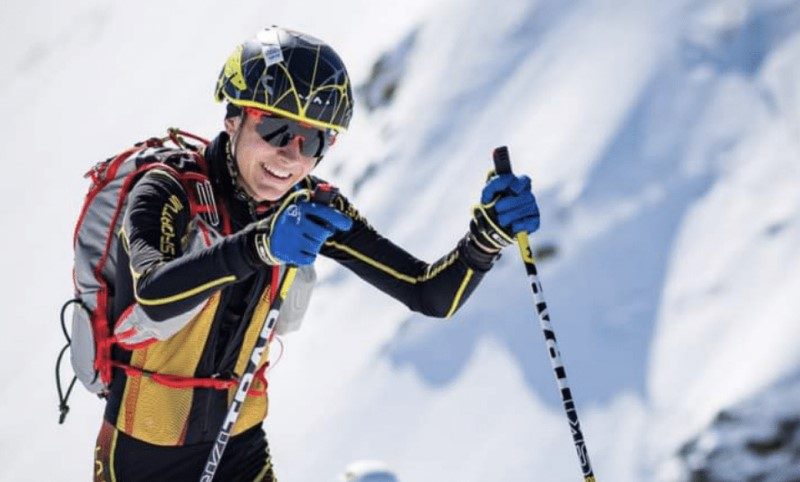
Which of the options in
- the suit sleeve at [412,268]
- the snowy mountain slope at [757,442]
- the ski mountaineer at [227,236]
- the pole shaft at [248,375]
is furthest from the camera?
the snowy mountain slope at [757,442]

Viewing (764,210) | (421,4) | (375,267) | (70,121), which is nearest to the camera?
(375,267)

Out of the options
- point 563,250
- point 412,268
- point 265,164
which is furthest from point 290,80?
point 563,250

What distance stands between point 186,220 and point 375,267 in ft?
3.09

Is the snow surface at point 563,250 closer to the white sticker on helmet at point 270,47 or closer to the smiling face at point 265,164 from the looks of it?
the smiling face at point 265,164

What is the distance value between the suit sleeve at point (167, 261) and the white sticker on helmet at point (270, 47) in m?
0.69

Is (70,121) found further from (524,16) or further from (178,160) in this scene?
(178,160)

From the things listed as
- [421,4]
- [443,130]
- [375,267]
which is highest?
[421,4]

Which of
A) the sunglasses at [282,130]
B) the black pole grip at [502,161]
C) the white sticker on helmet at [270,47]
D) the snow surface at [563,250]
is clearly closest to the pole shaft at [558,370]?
the black pole grip at [502,161]

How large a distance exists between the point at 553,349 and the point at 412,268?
68 cm

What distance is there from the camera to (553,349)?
4.34 meters

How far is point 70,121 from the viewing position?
18.8 meters

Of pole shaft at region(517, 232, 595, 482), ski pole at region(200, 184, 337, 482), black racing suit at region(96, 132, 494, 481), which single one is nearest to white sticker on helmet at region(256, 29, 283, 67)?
black racing suit at region(96, 132, 494, 481)

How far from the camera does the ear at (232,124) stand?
4.25m

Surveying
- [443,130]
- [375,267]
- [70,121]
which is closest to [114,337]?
[375,267]
